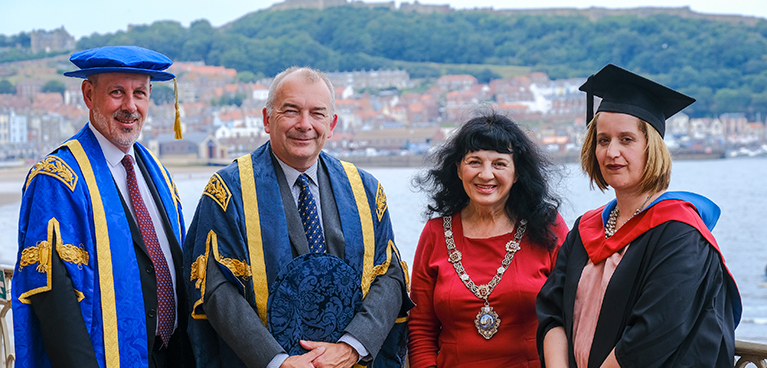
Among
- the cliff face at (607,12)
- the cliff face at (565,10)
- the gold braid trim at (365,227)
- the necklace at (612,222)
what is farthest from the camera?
the cliff face at (607,12)

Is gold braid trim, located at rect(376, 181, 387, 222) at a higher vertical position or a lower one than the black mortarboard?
lower

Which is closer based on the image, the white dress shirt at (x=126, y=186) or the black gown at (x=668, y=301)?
the black gown at (x=668, y=301)

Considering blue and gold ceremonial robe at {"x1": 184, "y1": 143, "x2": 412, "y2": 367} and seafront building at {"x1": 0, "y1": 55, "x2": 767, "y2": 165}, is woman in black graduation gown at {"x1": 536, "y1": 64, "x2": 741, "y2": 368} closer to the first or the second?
blue and gold ceremonial robe at {"x1": 184, "y1": 143, "x2": 412, "y2": 367}

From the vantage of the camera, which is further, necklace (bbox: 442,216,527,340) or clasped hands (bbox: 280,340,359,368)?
necklace (bbox: 442,216,527,340)

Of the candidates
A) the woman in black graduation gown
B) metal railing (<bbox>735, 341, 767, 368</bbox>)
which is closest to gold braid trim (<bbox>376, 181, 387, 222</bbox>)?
the woman in black graduation gown

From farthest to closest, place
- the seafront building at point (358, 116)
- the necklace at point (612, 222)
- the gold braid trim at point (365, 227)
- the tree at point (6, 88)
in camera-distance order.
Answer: the tree at point (6, 88)
the seafront building at point (358, 116)
the gold braid trim at point (365, 227)
the necklace at point (612, 222)

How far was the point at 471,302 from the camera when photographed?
2.26 m

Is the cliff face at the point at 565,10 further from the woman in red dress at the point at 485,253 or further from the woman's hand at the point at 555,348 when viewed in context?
the woman's hand at the point at 555,348

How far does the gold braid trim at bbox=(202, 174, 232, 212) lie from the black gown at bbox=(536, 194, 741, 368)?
1.11 metres

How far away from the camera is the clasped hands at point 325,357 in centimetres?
203

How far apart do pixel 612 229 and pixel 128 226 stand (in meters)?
1.47

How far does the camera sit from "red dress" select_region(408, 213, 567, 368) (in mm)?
2248

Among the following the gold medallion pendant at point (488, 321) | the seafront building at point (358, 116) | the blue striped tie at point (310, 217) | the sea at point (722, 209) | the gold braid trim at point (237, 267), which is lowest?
the sea at point (722, 209)

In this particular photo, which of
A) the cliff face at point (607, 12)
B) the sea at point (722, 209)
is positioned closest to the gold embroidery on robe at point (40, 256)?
the sea at point (722, 209)
